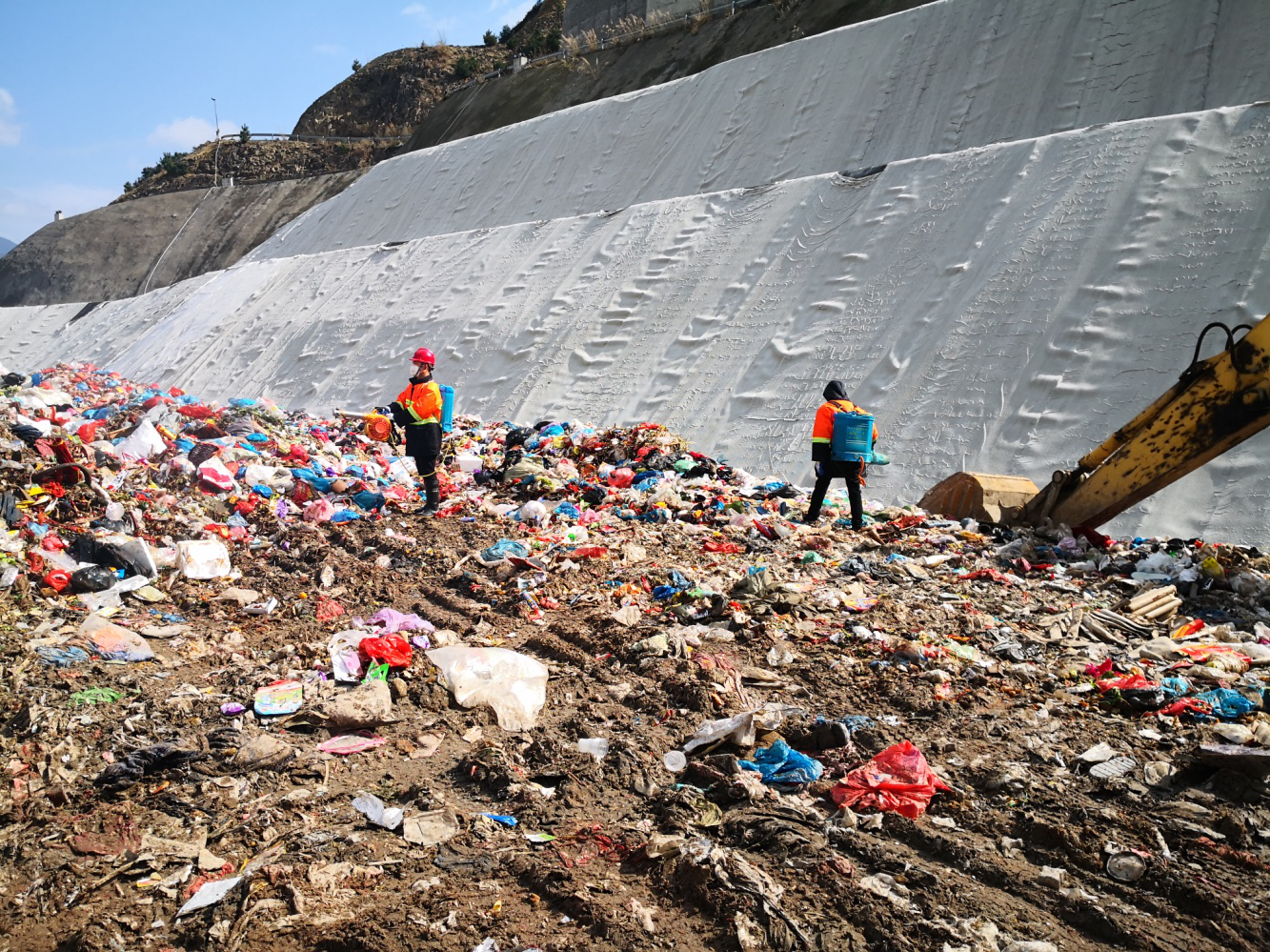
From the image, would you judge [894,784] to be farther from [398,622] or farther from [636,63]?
[636,63]

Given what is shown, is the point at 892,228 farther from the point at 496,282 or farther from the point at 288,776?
the point at 288,776

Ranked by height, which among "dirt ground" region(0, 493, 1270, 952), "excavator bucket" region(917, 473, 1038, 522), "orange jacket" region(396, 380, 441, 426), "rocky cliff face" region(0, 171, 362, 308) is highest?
"rocky cliff face" region(0, 171, 362, 308)

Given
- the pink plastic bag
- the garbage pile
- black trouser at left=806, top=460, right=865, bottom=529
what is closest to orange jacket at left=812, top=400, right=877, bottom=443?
black trouser at left=806, top=460, right=865, bottom=529

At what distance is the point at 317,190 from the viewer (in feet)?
96.8

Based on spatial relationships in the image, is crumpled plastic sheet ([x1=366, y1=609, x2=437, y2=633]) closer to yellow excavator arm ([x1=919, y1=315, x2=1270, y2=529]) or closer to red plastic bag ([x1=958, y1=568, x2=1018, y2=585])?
red plastic bag ([x1=958, y1=568, x2=1018, y2=585])

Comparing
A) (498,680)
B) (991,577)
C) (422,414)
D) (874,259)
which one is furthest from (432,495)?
(874,259)

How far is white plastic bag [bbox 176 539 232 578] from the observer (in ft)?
20.1

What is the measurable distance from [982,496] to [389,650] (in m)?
5.06

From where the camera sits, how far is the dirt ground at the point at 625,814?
2.65m

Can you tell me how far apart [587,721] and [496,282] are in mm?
12726

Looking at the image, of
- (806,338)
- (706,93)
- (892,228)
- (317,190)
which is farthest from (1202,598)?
(317,190)

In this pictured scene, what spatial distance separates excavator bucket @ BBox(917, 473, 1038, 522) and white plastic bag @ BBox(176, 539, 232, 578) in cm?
580

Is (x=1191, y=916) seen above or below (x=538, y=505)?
below

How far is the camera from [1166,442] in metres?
5.76
